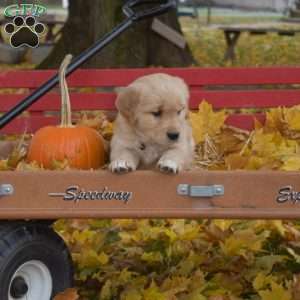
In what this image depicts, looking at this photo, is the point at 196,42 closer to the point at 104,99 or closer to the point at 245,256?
the point at 104,99

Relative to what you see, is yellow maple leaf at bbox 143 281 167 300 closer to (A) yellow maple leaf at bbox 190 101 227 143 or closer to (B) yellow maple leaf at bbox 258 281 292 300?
(B) yellow maple leaf at bbox 258 281 292 300

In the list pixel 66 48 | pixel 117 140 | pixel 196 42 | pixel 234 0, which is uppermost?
pixel 234 0

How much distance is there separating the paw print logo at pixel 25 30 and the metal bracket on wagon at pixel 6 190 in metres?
1.55

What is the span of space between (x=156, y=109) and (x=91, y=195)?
509 mm

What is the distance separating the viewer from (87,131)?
11.7 ft

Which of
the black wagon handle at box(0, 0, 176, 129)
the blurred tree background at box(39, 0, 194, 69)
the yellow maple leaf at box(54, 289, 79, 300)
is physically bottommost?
the yellow maple leaf at box(54, 289, 79, 300)

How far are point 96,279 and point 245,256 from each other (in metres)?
0.67

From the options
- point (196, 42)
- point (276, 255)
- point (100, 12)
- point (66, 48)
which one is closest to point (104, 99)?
point (276, 255)

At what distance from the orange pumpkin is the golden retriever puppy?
0.19m

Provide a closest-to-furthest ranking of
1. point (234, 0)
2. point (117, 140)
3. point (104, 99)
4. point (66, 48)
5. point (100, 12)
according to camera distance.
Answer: point (117, 140), point (104, 99), point (100, 12), point (66, 48), point (234, 0)

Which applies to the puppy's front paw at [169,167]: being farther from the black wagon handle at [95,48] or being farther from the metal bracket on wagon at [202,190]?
the black wagon handle at [95,48]

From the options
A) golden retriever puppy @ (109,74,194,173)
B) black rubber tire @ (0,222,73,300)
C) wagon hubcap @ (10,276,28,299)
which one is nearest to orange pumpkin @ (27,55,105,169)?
golden retriever puppy @ (109,74,194,173)

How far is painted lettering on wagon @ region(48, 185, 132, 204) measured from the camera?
2.80 metres

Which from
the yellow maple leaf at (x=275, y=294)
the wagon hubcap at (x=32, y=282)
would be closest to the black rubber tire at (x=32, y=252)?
the wagon hubcap at (x=32, y=282)
